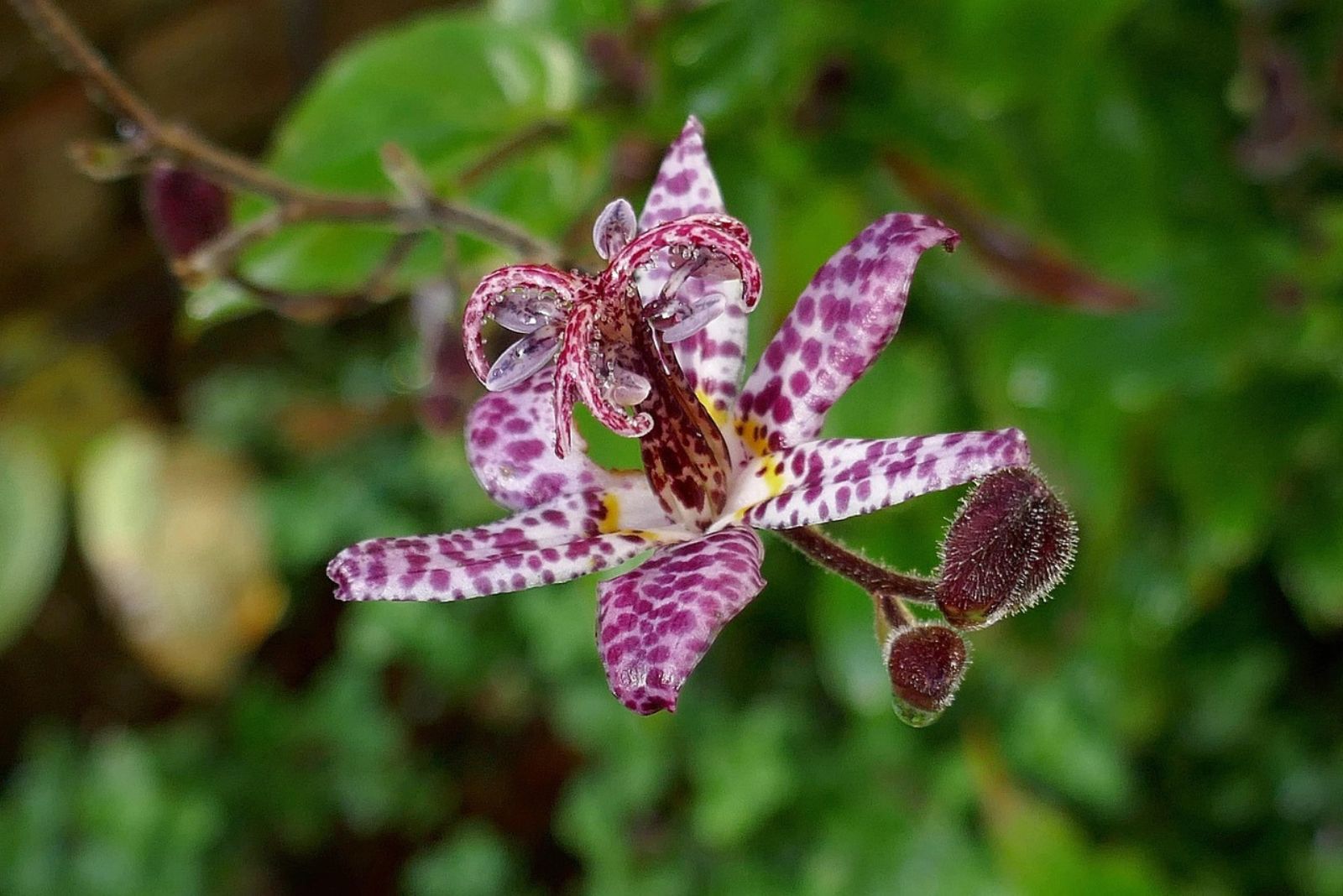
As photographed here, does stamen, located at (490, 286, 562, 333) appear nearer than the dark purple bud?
Yes

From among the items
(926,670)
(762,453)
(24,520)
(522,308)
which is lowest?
(926,670)

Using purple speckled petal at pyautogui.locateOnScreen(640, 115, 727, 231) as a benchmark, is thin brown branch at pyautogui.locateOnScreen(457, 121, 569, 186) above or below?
above

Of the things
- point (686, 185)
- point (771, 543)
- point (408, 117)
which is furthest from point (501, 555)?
point (771, 543)

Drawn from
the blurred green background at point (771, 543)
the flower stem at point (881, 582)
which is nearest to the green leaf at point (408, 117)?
the blurred green background at point (771, 543)

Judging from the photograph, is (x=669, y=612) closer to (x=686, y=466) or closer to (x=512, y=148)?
(x=686, y=466)

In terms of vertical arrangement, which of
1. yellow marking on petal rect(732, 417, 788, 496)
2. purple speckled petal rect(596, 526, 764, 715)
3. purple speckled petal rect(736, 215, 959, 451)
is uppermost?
purple speckled petal rect(736, 215, 959, 451)

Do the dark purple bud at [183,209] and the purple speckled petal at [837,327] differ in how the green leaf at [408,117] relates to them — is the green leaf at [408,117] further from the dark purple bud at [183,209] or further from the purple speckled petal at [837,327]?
the purple speckled petal at [837,327]

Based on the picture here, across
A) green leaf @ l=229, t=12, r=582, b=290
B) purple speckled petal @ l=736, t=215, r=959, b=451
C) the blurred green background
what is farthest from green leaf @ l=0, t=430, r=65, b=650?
purple speckled petal @ l=736, t=215, r=959, b=451

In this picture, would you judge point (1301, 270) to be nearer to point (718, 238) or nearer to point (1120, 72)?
point (1120, 72)

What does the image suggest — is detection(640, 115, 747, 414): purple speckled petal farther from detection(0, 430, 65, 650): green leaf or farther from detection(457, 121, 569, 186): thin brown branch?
detection(0, 430, 65, 650): green leaf
